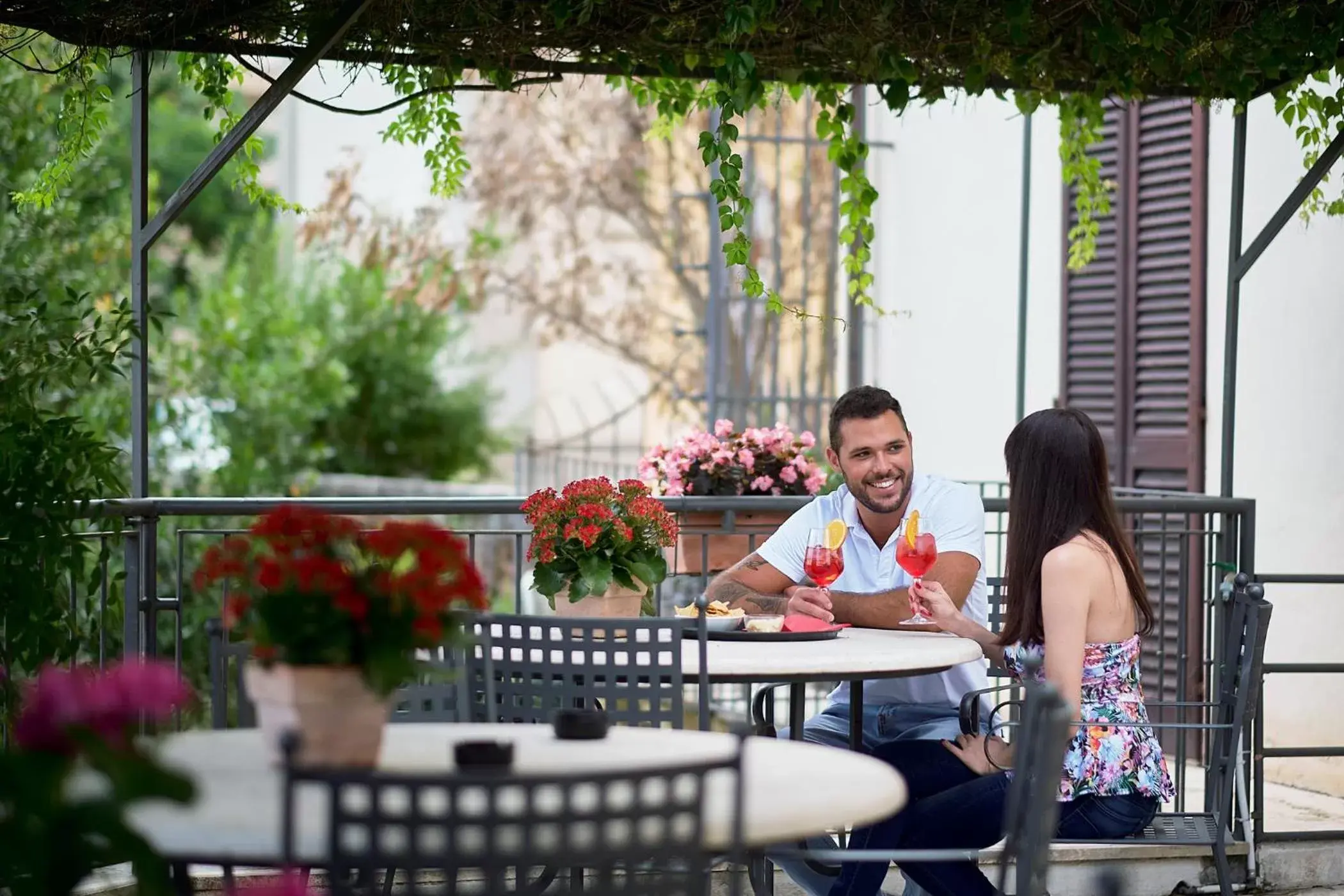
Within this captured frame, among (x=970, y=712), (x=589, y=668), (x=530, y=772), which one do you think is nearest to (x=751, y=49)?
(x=970, y=712)

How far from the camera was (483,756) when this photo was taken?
7.68 ft

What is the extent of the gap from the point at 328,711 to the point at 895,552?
6.73 feet

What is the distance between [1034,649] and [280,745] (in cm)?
204

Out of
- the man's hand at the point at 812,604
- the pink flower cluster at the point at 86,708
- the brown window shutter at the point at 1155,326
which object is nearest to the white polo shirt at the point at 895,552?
the man's hand at the point at 812,604

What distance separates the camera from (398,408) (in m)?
17.6

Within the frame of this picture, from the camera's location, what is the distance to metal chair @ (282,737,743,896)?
1.84m

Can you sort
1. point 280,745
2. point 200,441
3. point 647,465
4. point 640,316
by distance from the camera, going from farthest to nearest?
point 640,316
point 200,441
point 647,465
point 280,745

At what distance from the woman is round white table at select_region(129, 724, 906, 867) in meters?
0.79

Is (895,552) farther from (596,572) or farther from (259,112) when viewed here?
(259,112)

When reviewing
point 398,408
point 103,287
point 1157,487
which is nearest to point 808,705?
point 1157,487

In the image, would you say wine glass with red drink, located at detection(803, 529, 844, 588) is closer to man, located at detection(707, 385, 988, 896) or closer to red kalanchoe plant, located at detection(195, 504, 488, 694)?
man, located at detection(707, 385, 988, 896)

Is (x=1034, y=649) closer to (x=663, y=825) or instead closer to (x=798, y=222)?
(x=663, y=825)

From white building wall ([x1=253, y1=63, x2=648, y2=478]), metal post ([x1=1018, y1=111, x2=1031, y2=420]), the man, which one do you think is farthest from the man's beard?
white building wall ([x1=253, y1=63, x2=648, y2=478])

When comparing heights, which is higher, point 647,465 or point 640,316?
point 640,316
